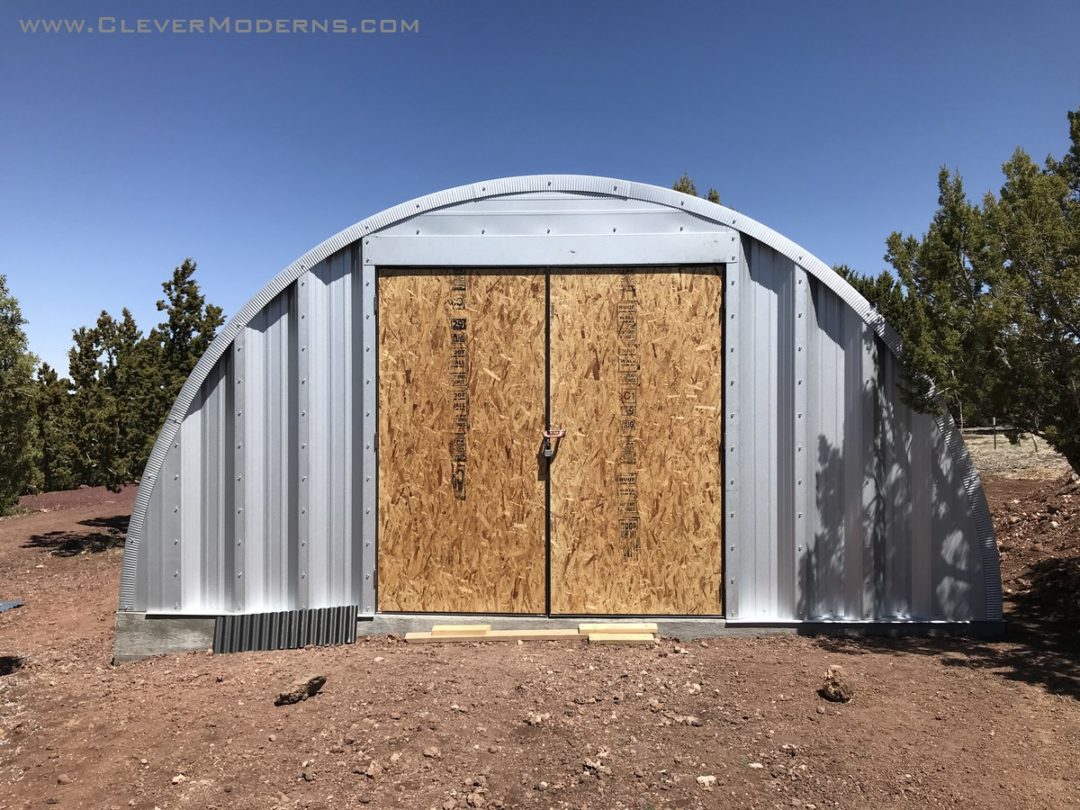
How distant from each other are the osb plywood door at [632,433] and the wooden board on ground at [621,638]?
Result: 299mm

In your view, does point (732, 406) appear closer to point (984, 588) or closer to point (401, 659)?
point (984, 588)

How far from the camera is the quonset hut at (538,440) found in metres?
5.98

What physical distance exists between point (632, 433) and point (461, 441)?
1797mm

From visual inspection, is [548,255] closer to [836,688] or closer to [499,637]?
[499,637]

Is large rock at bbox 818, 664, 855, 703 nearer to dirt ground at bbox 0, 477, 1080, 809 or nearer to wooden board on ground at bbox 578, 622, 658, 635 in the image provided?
dirt ground at bbox 0, 477, 1080, 809

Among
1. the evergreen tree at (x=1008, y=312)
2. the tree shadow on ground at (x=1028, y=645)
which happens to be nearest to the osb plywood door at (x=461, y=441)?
the tree shadow on ground at (x=1028, y=645)

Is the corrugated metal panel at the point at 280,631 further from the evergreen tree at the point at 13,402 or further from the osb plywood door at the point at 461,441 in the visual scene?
the evergreen tree at the point at 13,402

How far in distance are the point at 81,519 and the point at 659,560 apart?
52.8 feet

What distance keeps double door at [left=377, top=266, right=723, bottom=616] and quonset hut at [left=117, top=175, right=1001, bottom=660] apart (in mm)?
23

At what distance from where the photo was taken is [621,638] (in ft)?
19.1

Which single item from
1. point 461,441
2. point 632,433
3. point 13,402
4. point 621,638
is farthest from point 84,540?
point 632,433

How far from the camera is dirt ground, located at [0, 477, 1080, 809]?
360 cm

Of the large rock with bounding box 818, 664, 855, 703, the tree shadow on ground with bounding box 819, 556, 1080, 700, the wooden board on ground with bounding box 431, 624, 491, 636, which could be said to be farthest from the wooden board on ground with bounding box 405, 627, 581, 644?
the tree shadow on ground with bounding box 819, 556, 1080, 700

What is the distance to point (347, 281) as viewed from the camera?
6270 millimetres
